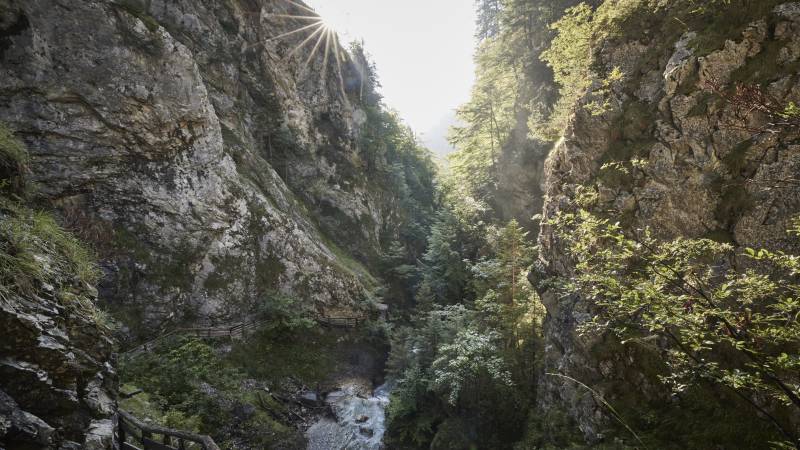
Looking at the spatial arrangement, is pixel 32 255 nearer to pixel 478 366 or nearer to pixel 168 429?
pixel 168 429

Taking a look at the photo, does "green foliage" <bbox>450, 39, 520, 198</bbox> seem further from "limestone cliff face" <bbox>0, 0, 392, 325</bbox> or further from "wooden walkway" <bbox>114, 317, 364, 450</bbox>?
"wooden walkway" <bbox>114, 317, 364, 450</bbox>

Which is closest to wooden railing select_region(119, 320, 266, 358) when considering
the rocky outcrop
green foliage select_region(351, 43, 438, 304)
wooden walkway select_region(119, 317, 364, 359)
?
wooden walkway select_region(119, 317, 364, 359)

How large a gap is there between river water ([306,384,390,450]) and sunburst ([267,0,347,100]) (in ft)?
84.5

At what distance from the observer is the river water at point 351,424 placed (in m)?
14.9

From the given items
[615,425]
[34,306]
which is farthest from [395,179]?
[34,306]

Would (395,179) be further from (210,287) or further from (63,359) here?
(63,359)

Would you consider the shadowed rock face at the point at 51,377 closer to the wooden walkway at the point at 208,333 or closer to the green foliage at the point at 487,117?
the wooden walkway at the point at 208,333

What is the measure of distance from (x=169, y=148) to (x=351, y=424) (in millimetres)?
16006

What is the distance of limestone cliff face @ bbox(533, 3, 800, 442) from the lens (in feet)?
22.3

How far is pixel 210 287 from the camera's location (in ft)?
61.0

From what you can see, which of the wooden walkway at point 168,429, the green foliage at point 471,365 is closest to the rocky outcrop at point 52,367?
the wooden walkway at point 168,429

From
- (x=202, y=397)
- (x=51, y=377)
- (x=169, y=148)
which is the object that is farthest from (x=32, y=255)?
(x=169, y=148)

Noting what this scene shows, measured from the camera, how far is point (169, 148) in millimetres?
18453

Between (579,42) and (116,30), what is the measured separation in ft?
65.9
